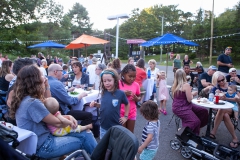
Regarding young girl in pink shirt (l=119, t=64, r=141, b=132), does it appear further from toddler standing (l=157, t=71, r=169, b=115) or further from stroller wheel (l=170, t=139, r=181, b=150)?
toddler standing (l=157, t=71, r=169, b=115)

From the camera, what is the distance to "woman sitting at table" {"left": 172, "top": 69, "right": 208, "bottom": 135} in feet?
11.1

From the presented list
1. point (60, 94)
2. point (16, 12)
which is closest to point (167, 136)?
point (60, 94)

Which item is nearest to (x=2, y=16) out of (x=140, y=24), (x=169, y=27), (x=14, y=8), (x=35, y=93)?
(x=14, y=8)

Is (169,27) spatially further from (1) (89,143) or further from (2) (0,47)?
(1) (89,143)

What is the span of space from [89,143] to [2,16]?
75.2 feet

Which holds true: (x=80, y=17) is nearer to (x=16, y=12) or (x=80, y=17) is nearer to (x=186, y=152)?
(x=16, y=12)

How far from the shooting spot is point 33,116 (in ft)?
6.44

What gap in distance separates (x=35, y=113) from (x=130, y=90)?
134cm

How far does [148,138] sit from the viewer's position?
2.38 m

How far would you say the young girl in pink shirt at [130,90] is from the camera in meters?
2.79

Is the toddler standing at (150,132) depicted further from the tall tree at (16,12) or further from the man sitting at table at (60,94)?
the tall tree at (16,12)

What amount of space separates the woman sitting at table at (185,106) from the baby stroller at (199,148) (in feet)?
0.52

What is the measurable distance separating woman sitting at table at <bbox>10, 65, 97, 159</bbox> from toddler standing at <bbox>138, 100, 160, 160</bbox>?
90cm

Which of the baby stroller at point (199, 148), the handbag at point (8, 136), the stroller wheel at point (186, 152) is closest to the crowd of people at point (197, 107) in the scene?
the baby stroller at point (199, 148)
